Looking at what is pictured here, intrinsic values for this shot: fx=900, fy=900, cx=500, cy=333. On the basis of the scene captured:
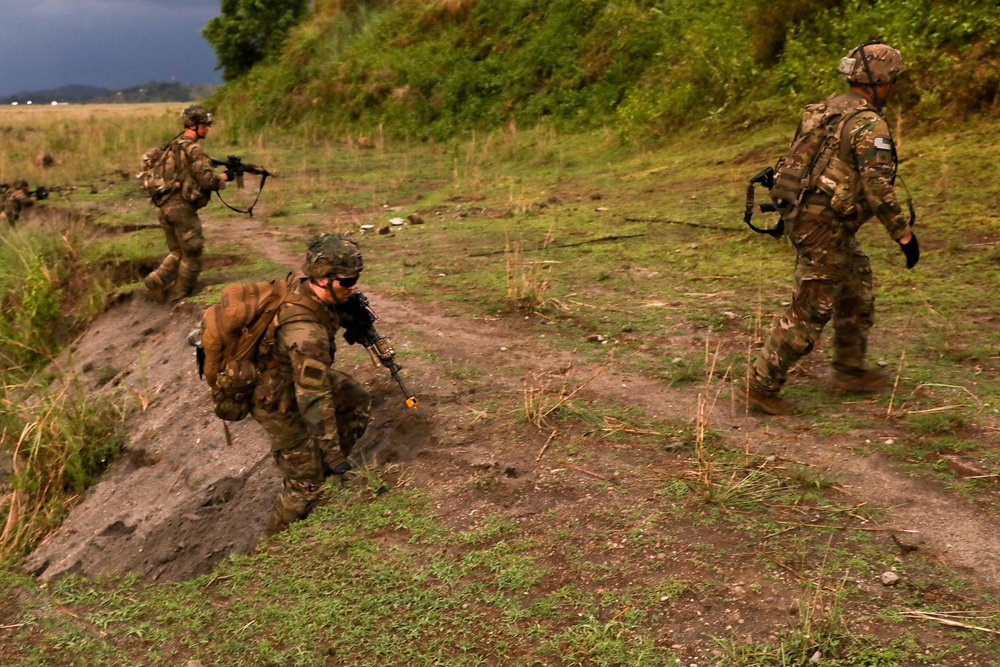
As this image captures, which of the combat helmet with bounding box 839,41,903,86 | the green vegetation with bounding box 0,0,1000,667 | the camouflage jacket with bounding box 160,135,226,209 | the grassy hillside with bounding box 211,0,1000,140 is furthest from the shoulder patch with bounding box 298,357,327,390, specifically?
the grassy hillside with bounding box 211,0,1000,140

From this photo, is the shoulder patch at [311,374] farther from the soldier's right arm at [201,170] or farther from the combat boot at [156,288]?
the combat boot at [156,288]

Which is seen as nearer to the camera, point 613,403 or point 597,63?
point 613,403

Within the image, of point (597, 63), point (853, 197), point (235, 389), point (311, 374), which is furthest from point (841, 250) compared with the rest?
point (597, 63)

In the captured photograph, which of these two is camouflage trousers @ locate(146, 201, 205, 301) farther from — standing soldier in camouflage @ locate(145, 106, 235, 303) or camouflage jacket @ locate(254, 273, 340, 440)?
camouflage jacket @ locate(254, 273, 340, 440)

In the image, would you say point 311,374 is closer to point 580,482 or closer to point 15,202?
point 580,482

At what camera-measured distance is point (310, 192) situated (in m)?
12.8

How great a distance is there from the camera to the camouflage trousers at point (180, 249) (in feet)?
25.3

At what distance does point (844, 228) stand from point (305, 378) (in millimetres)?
2728

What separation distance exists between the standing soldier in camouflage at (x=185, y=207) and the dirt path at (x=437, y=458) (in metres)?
0.98

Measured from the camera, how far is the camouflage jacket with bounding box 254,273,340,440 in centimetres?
412

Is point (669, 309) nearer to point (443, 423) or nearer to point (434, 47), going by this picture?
point (443, 423)

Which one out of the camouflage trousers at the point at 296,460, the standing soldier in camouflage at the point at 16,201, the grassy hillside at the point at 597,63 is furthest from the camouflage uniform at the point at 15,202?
the camouflage trousers at the point at 296,460

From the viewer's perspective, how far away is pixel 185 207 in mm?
7715

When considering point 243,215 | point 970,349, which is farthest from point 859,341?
point 243,215
